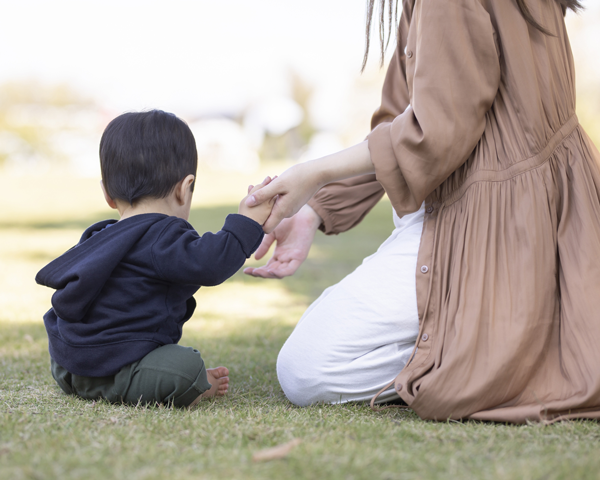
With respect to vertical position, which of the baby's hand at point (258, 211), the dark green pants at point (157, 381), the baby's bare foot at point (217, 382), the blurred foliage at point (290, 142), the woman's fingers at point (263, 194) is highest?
the blurred foliage at point (290, 142)

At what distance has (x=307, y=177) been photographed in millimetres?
1605

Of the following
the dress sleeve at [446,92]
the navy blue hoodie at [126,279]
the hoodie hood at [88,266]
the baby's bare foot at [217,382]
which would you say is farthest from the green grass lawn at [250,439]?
the dress sleeve at [446,92]

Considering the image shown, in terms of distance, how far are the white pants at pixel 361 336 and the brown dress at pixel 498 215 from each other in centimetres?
7

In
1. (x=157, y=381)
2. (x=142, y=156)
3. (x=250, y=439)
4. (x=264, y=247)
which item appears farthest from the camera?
(x=264, y=247)

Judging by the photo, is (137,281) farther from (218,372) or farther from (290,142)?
(290,142)

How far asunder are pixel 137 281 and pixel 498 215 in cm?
95

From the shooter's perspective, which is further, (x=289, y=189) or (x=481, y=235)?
(x=289, y=189)

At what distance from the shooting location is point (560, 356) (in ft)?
4.65

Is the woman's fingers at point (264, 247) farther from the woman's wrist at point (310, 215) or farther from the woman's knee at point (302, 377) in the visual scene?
the woman's knee at point (302, 377)

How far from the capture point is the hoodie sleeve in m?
1.53

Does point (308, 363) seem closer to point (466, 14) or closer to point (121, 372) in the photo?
point (121, 372)

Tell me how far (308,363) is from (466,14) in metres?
0.99

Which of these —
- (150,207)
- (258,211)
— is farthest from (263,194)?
(150,207)

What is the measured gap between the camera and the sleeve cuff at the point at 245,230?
1613mm
